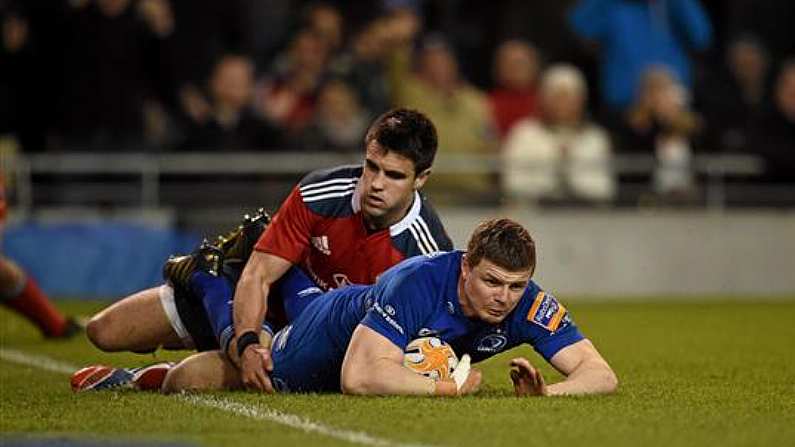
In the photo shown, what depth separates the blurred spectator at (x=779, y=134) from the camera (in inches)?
779

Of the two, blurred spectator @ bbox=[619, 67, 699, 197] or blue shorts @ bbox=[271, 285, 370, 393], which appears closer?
blue shorts @ bbox=[271, 285, 370, 393]

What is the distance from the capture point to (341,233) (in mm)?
10195

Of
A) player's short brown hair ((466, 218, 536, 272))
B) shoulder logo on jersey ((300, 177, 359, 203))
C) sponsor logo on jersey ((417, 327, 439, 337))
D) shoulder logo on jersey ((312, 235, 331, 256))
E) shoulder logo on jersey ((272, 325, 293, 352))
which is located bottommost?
shoulder logo on jersey ((272, 325, 293, 352))

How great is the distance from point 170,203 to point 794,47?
7641 millimetres

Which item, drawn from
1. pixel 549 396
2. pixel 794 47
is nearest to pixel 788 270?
pixel 794 47

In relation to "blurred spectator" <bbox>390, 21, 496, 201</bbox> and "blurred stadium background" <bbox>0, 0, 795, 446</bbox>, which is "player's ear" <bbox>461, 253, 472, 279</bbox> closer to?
"blurred stadium background" <bbox>0, 0, 795, 446</bbox>

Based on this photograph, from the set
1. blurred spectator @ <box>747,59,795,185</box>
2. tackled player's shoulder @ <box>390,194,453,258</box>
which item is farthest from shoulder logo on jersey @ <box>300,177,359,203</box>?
blurred spectator @ <box>747,59,795,185</box>

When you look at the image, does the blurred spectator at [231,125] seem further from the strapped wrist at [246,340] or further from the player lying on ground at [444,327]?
the player lying on ground at [444,327]

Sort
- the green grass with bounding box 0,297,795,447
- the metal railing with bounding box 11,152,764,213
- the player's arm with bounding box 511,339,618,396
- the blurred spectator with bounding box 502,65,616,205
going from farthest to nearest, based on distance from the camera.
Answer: the blurred spectator with bounding box 502,65,616,205 < the metal railing with bounding box 11,152,764,213 < the player's arm with bounding box 511,339,618,396 < the green grass with bounding box 0,297,795,447

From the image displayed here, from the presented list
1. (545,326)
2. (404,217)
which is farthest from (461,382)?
(404,217)

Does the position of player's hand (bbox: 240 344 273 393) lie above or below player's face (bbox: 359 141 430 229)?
below

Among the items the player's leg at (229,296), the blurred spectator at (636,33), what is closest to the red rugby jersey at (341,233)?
the player's leg at (229,296)

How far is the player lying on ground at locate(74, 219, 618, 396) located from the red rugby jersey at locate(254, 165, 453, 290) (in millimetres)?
504

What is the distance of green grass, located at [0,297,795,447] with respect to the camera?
26.0ft
